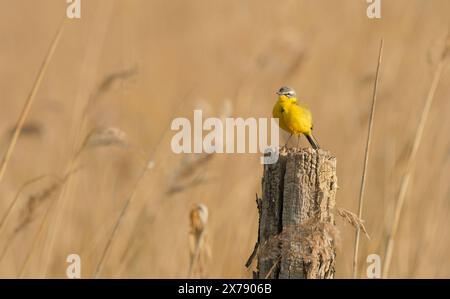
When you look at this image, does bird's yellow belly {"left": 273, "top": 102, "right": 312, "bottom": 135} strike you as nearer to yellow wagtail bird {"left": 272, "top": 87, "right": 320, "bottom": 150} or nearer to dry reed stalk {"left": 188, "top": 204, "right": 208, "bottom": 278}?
yellow wagtail bird {"left": 272, "top": 87, "right": 320, "bottom": 150}

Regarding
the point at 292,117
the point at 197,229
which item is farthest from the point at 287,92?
the point at 197,229

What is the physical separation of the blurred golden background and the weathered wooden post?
0.66 meters

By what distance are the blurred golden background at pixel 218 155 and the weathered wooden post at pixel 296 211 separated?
0.66m

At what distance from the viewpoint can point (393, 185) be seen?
3930 millimetres

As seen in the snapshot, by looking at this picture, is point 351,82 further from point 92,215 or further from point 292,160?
point 292,160

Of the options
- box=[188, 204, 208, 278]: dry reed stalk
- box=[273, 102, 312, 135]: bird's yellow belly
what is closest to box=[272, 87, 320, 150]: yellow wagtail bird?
box=[273, 102, 312, 135]: bird's yellow belly

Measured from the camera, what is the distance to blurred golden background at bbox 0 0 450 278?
3.55m

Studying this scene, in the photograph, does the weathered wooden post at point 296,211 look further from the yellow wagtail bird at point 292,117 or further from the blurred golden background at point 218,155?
the yellow wagtail bird at point 292,117

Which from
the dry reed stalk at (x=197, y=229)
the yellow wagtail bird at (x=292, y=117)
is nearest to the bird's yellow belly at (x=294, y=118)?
the yellow wagtail bird at (x=292, y=117)

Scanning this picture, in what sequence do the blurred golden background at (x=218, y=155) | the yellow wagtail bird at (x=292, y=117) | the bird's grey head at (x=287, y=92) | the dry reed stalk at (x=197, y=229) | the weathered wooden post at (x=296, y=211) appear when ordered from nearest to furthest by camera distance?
the weathered wooden post at (x=296, y=211)
the dry reed stalk at (x=197, y=229)
the yellow wagtail bird at (x=292, y=117)
the bird's grey head at (x=287, y=92)
the blurred golden background at (x=218, y=155)

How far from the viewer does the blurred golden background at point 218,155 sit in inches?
140
